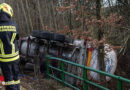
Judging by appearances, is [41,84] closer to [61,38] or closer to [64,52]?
[64,52]

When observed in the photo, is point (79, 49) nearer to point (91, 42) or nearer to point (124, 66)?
point (91, 42)

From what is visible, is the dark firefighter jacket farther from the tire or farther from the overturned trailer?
the tire

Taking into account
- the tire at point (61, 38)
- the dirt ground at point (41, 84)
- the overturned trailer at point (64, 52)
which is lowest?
the dirt ground at point (41, 84)

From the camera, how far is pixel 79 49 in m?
5.62

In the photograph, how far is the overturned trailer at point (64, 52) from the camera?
216 inches

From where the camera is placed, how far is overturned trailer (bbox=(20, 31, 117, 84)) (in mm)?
5480

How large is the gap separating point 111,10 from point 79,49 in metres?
4.28

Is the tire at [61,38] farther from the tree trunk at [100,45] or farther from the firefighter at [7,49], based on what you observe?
the firefighter at [7,49]

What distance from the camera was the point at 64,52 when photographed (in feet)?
20.1

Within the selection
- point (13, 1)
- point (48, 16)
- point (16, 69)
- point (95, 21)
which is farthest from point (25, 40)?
point (13, 1)

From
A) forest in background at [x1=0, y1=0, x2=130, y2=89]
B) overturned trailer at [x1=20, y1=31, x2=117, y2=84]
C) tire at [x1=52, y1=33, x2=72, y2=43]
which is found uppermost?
forest in background at [x1=0, y1=0, x2=130, y2=89]

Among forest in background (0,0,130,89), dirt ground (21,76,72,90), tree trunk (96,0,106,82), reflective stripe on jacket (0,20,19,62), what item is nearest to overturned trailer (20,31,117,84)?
tree trunk (96,0,106,82)

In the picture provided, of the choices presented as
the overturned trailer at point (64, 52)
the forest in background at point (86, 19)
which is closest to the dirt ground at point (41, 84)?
the overturned trailer at point (64, 52)

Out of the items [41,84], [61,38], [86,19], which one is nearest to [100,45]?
[86,19]
